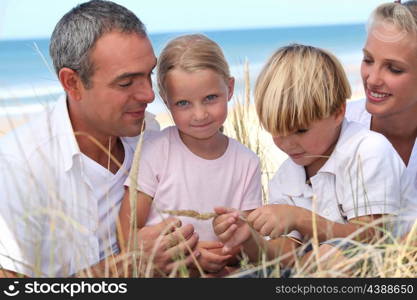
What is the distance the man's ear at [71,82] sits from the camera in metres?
3.43

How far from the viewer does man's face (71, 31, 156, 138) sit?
10.9ft

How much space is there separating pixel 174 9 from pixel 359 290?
86.5ft

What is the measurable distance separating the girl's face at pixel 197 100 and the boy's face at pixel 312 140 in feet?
0.98

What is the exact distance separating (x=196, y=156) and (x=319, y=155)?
1.88 feet

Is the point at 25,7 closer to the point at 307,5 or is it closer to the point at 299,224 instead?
the point at 307,5

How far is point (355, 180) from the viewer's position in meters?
3.11

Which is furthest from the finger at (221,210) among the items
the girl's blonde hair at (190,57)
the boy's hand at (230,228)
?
the girl's blonde hair at (190,57)

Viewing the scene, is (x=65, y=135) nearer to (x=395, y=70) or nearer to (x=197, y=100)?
(x=197, y=100)

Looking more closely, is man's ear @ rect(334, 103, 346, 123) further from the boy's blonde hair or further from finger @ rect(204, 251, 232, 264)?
finger @ rect(204, 251, 232, 264)

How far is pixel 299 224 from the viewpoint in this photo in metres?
3.06

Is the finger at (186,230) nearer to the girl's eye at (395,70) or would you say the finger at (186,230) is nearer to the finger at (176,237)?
the finger at (176,237)

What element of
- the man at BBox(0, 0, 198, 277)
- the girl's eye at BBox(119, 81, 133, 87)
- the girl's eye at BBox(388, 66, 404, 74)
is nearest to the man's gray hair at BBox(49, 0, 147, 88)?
the man at BBox(0, 0, 198, 277)

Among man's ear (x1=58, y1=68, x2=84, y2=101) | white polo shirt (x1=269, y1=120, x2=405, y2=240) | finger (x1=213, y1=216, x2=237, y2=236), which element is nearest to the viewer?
finger (x1=213, y1=216, x2=237, y2=236)

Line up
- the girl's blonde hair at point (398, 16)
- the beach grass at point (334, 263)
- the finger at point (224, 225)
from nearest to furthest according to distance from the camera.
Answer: the beach grass at point (334, 263)
the finger at point (224, 225)
the girl's blonde hair at point (398, 16)
